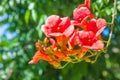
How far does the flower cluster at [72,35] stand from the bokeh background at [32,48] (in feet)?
4.64

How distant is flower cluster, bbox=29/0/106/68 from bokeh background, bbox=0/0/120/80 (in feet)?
4.64

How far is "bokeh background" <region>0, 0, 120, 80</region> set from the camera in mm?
3242

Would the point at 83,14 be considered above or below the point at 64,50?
above

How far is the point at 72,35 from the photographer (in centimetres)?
162

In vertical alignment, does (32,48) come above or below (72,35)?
below

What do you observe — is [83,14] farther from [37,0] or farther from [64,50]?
[37,0]

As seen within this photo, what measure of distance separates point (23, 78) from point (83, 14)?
6.71 feet

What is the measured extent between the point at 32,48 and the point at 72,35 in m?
1.95

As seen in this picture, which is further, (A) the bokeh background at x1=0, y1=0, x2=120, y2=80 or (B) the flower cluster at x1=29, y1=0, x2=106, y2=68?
(A) the bokeh background at x1=0, y1=0, x2=120, y2=80

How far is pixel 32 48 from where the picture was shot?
11.6ft

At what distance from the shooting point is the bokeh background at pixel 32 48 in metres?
3.24

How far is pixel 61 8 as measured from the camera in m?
3.28

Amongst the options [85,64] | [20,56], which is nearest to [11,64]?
[20,56]

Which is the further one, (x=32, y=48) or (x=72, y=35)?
(x=32, y=48)
